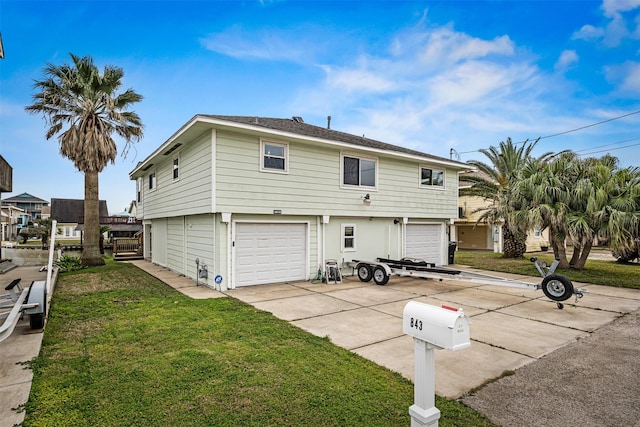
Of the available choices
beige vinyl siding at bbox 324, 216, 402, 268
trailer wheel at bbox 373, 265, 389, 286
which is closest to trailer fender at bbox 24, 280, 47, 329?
beige vinyl siding at bbox 324, 216, 402, 268

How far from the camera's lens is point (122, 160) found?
14.5m

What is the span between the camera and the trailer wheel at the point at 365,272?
1065 cm

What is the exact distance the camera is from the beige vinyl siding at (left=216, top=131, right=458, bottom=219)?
9250mm

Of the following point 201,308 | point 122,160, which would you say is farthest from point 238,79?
point 201,308

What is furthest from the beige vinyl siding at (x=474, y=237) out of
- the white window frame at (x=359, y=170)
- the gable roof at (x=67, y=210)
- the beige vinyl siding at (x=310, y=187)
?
the gable roof at (x=67, y=210)

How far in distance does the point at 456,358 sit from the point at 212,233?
732cm

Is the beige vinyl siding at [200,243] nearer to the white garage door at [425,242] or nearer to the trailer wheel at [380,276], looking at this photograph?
the trailer wheel at [380,276]

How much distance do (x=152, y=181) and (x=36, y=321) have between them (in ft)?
38.1

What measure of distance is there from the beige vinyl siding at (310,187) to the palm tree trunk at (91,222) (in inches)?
325

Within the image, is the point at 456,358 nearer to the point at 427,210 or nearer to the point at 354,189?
the point at 354,189

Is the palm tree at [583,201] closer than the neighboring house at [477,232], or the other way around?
the palm tree at [583,201]

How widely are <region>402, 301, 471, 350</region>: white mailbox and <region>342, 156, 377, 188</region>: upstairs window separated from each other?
933 cm

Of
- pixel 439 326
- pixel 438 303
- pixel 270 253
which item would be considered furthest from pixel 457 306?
pixel 439 326

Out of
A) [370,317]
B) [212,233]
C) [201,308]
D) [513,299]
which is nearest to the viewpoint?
[370,317]
